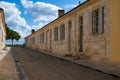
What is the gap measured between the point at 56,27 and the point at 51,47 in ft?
12.7

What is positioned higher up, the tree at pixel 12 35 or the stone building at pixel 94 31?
the tree at pixel 12 35

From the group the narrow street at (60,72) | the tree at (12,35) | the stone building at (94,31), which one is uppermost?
the tree at (12,35)

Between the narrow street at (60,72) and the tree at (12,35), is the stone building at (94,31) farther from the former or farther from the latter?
the tree at (12,35)

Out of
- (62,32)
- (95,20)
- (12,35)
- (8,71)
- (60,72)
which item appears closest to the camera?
(60,72)

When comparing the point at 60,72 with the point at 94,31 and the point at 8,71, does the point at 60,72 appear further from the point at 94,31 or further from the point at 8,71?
the point at 94,31

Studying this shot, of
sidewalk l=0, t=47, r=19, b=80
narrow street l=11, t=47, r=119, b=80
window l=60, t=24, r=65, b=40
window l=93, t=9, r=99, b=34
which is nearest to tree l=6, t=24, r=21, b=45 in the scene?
window l=60, t=24, r=65, b=40

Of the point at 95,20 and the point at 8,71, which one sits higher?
the point at 95,20

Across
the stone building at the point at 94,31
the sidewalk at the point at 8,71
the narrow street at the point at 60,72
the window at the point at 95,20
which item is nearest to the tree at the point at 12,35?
the stone building at the point at 94,31

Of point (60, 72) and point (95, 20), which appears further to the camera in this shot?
point (95, 20)

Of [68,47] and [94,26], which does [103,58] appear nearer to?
[94,26]

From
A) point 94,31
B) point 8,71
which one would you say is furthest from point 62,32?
point 8,71

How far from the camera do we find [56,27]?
28.7m

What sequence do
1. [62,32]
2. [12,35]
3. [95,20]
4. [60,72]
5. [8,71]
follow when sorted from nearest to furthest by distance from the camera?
[60,72], [8,71], [95,20], [62,32], [12,35]

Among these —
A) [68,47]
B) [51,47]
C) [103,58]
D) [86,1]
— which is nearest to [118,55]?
[103,58]
